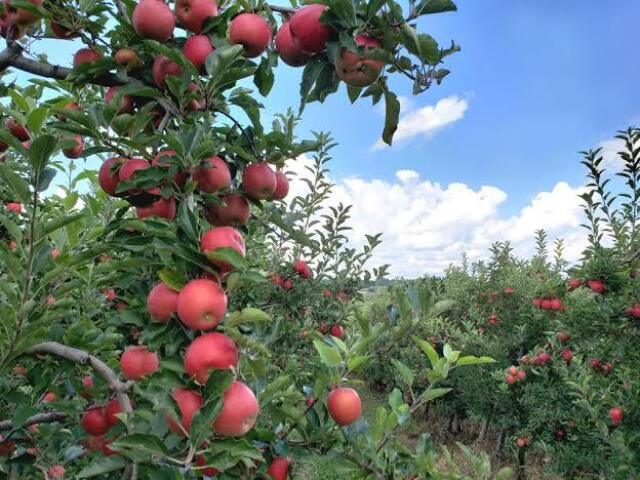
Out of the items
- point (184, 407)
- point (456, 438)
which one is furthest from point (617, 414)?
point (456, 438)

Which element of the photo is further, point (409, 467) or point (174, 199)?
point (409, 467)

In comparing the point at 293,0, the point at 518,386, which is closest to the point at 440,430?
the point at 518,386

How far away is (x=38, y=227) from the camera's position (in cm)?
153

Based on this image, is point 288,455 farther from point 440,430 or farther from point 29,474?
point 440,430

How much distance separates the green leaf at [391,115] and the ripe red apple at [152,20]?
2.23ft

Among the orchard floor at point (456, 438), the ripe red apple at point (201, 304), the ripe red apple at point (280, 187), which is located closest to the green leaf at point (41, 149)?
the ripe red apple at point (201, 304)

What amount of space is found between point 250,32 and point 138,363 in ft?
3.24

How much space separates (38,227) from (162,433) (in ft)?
2.62

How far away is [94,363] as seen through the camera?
1389 millimetres

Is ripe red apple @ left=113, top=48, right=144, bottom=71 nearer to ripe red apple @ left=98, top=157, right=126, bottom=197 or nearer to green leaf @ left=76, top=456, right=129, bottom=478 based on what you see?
ripe red apple @ left=98, top=157, right=126, bottom=197

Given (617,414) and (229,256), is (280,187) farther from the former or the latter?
(617,414)

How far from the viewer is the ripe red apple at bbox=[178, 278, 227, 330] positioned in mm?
1118

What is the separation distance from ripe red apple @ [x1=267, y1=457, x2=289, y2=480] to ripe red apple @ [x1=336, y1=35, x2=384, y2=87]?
1078mm

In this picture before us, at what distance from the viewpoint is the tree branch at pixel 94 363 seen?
4.32 ft
